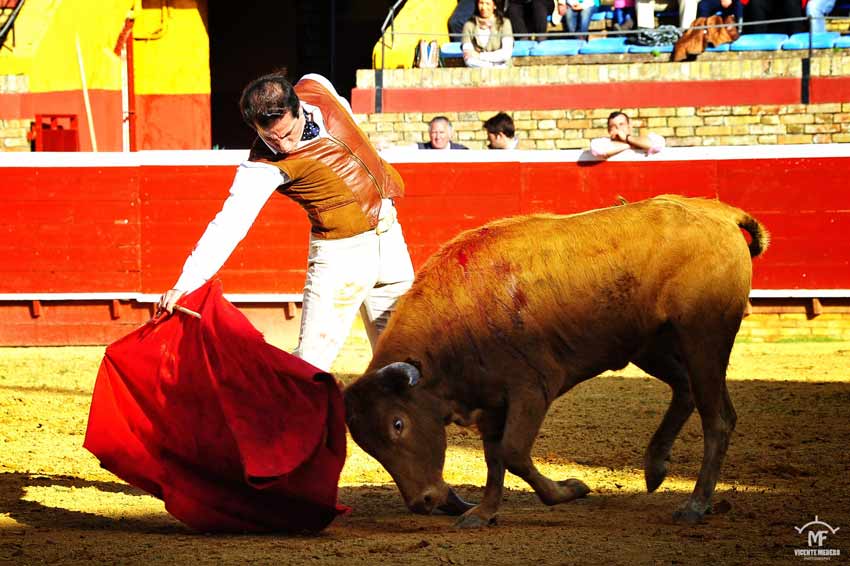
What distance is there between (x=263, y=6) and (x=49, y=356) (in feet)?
31.1

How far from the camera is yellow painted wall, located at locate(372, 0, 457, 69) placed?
12.1 m

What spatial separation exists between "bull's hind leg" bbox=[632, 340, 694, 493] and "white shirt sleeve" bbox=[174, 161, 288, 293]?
1.45 metres

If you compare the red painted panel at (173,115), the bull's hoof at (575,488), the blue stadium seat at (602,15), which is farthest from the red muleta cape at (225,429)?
the red painted panel at (173,115)

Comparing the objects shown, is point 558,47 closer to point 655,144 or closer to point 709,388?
point 655,144

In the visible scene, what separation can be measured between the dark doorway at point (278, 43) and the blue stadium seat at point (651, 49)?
6.23 meters

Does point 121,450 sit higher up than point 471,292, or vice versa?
point 471,292

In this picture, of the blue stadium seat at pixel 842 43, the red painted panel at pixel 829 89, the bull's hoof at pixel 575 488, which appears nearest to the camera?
the bull's hoof at pixel 575 488

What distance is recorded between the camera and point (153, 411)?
403cm

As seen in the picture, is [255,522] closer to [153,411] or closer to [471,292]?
[153,411]

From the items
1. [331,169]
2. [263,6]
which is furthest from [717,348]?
[263,6]

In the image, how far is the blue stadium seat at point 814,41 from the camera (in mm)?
10805

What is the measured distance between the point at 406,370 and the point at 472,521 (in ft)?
1.73

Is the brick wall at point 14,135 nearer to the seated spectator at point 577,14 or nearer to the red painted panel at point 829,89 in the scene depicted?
the seated spectator at point 577,14

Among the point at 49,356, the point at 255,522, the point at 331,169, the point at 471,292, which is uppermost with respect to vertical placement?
the point at 331,169
